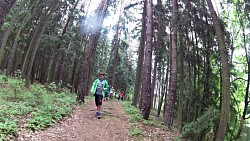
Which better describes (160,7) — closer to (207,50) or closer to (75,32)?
(207,50)

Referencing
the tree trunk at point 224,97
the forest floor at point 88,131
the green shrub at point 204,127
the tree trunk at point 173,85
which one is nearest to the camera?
the forest floor at point 88,131

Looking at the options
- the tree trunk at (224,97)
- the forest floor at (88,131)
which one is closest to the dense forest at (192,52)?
the tree trunk at (224,97)

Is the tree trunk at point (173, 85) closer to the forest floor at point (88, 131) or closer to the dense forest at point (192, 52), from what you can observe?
the dense forest at point (192, 52)

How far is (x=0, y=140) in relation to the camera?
4.64m

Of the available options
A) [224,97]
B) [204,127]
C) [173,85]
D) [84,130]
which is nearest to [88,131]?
[84,130]

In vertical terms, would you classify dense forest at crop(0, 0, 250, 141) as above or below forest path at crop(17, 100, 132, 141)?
above

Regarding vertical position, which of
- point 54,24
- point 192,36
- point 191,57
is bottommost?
point 191,57

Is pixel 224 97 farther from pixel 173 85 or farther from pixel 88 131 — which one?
pixel 88 131

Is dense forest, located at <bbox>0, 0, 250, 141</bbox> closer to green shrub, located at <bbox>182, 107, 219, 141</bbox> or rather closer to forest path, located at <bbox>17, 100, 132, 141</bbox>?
green shrub, located at <bbox>182, 107, 219, 141</bbox>

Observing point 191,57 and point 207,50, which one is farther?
point 191,57

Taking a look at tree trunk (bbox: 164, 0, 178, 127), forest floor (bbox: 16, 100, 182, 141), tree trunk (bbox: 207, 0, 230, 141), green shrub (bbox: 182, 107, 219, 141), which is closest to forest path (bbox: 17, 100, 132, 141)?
forest floor (bbox: 16, 100, 182, 141)

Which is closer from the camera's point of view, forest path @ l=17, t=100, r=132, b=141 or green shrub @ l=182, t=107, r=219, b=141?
forest path @ l=17, t=100, r=132, b=141

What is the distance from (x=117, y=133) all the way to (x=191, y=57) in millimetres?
7590

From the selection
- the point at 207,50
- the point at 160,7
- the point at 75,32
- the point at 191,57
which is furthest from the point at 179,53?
the point at 75,32
